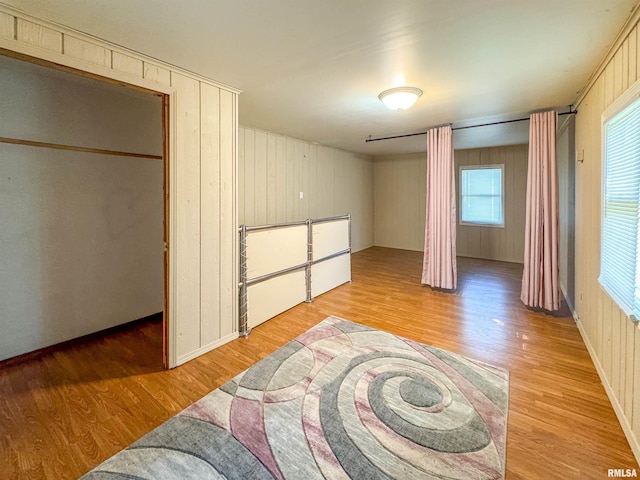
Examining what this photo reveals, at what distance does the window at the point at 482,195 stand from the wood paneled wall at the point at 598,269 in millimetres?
3393

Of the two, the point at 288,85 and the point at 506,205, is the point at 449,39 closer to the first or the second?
the point at 288,85

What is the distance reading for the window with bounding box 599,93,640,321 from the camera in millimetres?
1636

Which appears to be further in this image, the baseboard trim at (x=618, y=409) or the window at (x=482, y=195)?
the window at (x=482, y=195)

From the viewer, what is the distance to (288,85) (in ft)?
9.17

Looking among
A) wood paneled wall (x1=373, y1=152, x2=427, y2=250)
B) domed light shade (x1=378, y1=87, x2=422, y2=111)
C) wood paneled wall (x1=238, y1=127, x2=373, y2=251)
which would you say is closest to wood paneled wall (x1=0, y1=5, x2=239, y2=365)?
domed light shade (x1=378, y1=87, x2=422, y2=111)

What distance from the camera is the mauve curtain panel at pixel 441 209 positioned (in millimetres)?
4215

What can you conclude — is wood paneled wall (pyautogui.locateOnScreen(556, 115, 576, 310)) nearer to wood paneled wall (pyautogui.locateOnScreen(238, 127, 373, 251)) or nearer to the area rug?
the area rug

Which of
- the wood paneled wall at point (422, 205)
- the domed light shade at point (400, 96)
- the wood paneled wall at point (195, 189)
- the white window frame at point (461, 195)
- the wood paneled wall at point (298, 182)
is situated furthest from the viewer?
the white window frame at point (461, 195)

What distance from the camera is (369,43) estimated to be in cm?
201

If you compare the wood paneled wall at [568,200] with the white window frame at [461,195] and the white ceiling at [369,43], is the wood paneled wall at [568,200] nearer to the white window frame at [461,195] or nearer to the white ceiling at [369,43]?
the white ceiling at [369,43]

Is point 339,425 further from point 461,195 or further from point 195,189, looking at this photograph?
point 461,195

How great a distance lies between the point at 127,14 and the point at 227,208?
153 cm

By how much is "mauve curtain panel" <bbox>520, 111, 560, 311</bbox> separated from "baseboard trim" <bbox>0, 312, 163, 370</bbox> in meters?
4.58

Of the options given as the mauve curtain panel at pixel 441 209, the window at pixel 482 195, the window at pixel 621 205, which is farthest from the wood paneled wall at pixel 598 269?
the window at pixel 482 195
